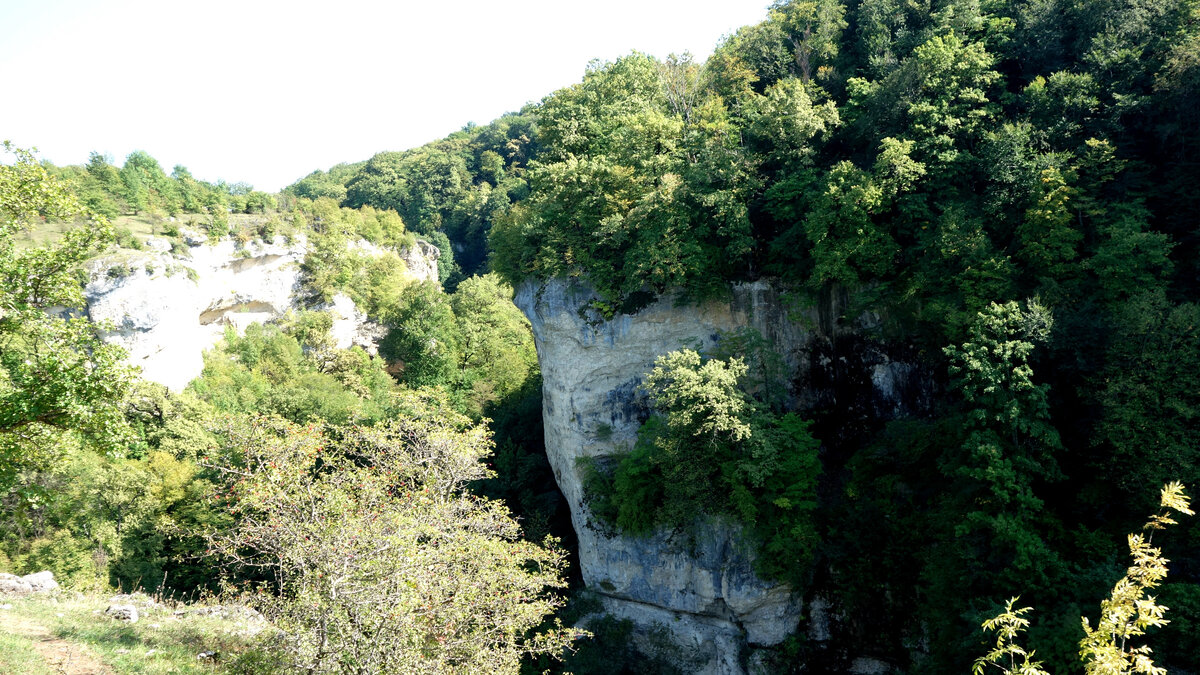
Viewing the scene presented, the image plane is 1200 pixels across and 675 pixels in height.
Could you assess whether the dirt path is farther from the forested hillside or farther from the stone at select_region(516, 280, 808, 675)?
the stone at select_region(516, 280, 808, 675)

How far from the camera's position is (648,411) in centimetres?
2516

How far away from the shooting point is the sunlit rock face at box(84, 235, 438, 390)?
130 ft

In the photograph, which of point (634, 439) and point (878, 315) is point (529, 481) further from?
point (878, 315)

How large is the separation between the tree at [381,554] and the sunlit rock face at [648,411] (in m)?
8.95

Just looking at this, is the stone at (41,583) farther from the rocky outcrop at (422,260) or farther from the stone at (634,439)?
the rocky outcrop at (422,260)

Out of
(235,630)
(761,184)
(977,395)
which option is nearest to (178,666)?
(235,630)

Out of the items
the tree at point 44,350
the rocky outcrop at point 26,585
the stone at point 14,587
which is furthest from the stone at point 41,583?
the tree at point 44,350

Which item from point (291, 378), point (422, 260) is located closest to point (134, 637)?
point (291, 378)

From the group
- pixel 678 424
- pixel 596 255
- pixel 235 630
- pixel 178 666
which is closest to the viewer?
pixel 178 666

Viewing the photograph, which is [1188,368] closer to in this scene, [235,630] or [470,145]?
[235,630]

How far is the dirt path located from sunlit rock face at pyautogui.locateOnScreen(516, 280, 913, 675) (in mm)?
16161

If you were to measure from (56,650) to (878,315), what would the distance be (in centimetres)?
2278

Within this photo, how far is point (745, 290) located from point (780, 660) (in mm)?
12519

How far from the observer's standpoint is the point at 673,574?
23.2 meters
